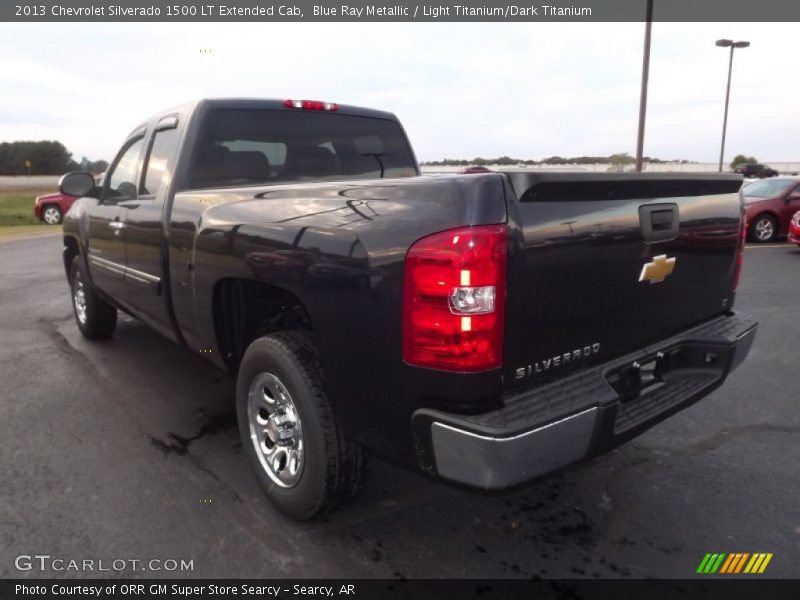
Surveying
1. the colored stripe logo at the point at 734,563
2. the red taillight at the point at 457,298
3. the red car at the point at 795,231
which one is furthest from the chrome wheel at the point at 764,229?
the red taillight at the point at 457,298

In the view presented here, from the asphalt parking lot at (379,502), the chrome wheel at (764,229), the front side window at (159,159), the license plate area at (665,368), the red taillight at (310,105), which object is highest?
the red taillight at (310,105)

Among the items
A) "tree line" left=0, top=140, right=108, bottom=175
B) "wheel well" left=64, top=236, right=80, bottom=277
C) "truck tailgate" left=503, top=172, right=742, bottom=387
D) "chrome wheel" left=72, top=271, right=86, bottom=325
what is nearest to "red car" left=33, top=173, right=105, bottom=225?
"wheel well" left=64, top=236, right=80, bottom=277

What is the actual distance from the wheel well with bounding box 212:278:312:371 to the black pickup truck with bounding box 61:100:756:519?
11 mm

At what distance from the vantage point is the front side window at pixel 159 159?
151 inches

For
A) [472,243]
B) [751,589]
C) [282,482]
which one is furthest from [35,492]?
[751,589]

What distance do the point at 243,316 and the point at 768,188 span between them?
14.2 metres

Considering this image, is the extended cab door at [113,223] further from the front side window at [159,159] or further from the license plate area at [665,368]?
the license plate area at [665,368]

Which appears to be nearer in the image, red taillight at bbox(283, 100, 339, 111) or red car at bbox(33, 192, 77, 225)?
red taillight at bbox(283, 100, 339, 111)

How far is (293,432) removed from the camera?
9.13 feet

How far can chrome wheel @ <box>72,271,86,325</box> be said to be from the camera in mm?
A: 5699

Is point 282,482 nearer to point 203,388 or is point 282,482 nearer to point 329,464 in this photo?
point 329,464

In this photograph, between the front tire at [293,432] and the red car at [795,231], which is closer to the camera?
the front tire at [293,432]

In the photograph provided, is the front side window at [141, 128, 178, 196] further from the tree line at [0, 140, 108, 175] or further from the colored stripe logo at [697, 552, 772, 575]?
the tree line at [0, 140, 108, 175]

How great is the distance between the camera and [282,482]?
282 cm
